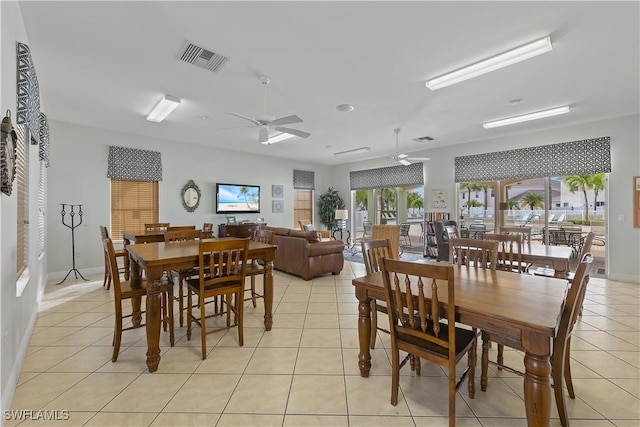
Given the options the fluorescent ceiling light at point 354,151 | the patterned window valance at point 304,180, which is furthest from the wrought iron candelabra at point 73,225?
the fluorescent ceiling light at point 354,151

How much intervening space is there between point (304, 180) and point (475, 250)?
257 inches

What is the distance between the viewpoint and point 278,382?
210 centimetres

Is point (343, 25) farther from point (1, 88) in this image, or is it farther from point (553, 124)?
point (553, 124)

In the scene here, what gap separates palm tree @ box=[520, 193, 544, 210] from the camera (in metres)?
5.84

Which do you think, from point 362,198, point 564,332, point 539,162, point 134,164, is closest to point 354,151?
point 362,198

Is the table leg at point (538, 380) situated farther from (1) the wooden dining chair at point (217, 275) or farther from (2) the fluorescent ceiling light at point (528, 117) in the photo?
(2) the fluorescent ceiling light at point (528, 117)

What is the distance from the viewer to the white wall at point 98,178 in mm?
5031

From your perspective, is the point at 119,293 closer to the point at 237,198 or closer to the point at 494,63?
the point at 494,63

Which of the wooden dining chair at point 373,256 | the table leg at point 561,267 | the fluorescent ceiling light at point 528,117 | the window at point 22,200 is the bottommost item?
the table leg at point 561,267

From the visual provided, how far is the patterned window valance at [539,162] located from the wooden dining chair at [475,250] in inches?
156

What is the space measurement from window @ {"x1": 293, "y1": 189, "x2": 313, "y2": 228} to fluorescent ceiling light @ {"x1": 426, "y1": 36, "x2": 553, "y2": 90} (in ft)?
19.3

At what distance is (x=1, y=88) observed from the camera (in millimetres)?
1819

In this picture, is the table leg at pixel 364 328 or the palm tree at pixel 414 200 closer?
the table leg at pixel 364 328

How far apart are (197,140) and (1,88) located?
15.2ft
